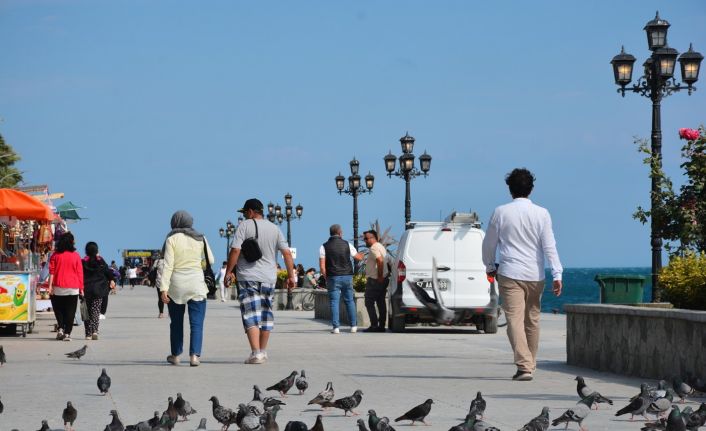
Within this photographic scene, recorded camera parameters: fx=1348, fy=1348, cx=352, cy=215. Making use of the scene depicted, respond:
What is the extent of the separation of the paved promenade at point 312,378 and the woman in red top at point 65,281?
1.59 ft

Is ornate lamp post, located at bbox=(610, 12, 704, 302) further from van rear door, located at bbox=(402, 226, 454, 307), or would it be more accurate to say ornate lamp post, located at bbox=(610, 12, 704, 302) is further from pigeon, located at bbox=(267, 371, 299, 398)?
pigeon, located at bbox=(267, 371, 299, 398)

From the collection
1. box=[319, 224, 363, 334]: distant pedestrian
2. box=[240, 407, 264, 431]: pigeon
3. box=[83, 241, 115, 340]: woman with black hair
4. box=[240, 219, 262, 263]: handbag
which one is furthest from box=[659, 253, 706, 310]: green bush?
box=[83, 241, 115, 340]: woman with black hair

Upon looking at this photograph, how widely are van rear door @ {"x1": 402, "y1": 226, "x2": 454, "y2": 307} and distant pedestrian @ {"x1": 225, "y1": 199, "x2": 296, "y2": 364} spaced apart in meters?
7.54

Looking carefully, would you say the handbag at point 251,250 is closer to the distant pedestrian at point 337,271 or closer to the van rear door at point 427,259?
the van rear door at point 427,259

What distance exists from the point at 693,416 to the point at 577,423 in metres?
0.84

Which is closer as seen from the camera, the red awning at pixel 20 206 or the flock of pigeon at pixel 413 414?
the flock of pigeon at pixel 413 414

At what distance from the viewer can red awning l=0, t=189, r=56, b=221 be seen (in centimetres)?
2100

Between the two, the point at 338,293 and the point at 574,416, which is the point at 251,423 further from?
the point at 338,293

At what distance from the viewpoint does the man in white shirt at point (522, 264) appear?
12.8 meters

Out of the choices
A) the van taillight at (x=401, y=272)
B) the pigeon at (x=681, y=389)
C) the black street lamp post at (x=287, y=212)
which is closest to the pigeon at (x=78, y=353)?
the van taillight at (x=401, y=272)

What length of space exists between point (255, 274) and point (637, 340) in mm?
4473

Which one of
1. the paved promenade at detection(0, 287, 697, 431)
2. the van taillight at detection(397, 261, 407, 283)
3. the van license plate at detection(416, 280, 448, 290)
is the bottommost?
the paved promenade at detection(0, 287, 697, 431)

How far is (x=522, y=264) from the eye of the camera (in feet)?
42.0

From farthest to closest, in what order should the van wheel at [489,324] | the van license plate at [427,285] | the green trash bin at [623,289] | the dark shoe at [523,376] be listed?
the van wheel at [489,324]
the van license plate at [427,285]
the green trash bin at [623,289]
the dark shoe at [523,376]
